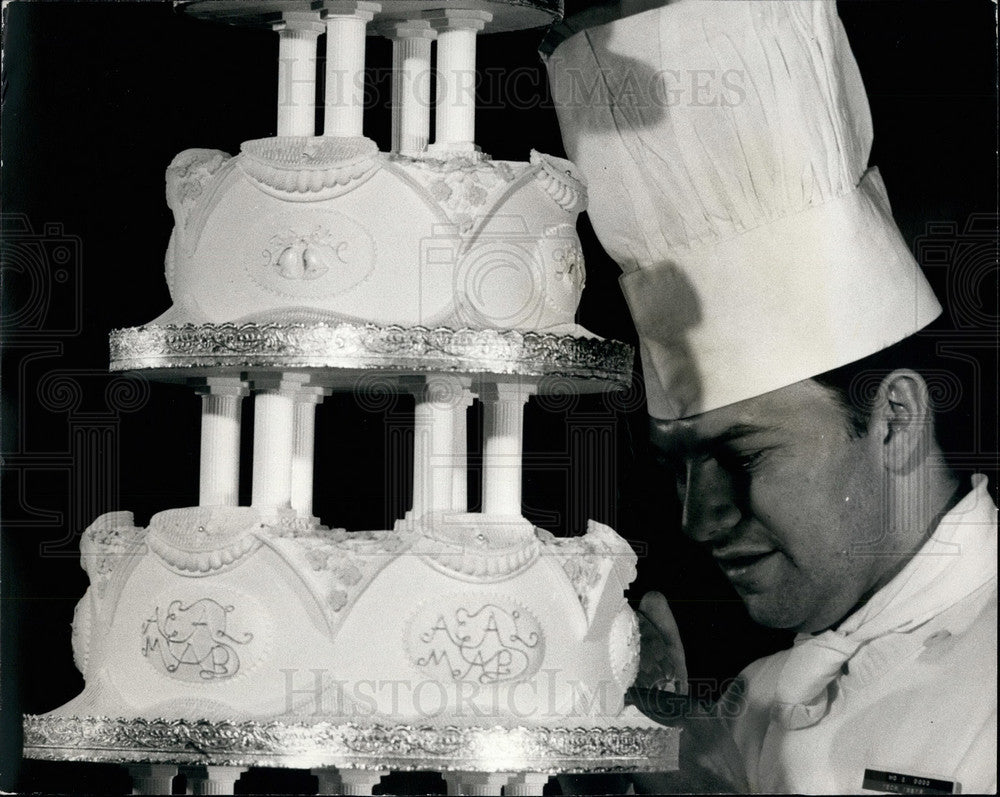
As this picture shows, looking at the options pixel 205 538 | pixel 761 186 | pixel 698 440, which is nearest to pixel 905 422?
pixel 698 440

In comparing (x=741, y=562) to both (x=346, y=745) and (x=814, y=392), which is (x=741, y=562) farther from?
(x=346, y=745)

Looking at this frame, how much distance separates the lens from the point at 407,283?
6.64 m

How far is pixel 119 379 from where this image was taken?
7.84 meters

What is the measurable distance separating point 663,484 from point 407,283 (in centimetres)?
150

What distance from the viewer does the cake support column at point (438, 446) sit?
6945mm

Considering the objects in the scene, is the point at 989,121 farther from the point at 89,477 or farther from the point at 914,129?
the point at 89,477

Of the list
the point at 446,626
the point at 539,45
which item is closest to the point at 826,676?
the point at 446,626

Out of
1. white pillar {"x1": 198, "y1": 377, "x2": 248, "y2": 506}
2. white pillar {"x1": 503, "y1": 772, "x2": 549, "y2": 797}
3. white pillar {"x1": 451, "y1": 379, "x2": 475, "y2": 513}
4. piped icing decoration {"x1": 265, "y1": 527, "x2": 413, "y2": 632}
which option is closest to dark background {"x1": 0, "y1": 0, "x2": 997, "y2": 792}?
white pillar {"x1": 451, "y1": 379, "x2": 475, "y2": 513}

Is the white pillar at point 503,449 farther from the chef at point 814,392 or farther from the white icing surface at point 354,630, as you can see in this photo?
the chef at point 814,392

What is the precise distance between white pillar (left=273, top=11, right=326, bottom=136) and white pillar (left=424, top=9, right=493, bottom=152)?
0.32 m

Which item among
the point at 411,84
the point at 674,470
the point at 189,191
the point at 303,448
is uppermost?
the point at 411,84

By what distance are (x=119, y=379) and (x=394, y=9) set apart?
160cm

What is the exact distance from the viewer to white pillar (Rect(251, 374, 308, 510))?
688cm

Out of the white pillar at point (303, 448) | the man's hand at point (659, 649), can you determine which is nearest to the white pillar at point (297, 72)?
the white pillar at point (303, 448)
